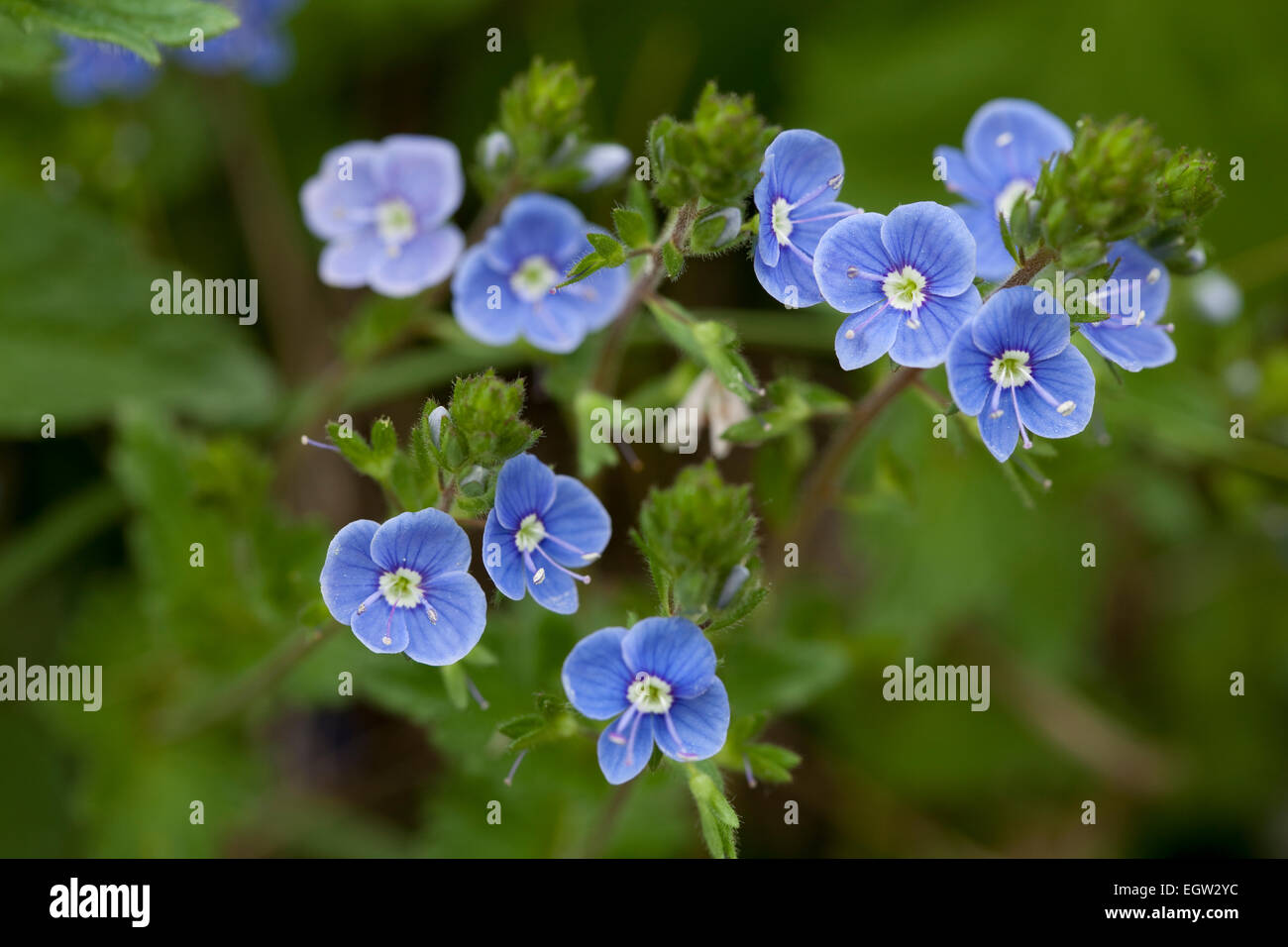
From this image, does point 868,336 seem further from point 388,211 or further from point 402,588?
point 388,211

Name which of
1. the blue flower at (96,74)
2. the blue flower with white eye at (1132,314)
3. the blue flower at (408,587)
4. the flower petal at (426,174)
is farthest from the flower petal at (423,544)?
the blue flower at (96,74)

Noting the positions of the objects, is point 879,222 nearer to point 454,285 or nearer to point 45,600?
point 454,285

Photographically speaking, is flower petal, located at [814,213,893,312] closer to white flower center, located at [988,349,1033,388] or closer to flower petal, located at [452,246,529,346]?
white flower center, located at [988,349,1033,388]

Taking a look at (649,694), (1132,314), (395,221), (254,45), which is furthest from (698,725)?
(254,45)

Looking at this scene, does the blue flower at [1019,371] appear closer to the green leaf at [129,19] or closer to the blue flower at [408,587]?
the blue flower at [408,587]

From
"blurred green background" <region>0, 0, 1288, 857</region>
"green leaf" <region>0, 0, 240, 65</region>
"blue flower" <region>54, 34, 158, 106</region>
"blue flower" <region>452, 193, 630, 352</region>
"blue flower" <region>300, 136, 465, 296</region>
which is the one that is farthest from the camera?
"blue flower" <region>54, 34, 158, 106</region>

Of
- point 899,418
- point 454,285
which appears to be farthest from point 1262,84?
point 454,285

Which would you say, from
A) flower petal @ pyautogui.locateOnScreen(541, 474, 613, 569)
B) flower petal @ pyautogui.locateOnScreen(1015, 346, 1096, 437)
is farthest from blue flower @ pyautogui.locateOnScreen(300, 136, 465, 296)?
flower petal @ pyautogui.locateOnScreen(1015, 346, 1096, 437)
